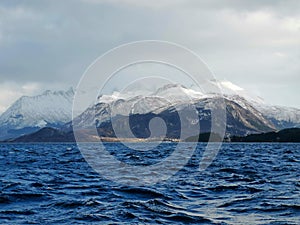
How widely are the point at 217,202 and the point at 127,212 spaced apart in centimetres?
579

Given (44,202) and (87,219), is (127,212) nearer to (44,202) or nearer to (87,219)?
(87,219)

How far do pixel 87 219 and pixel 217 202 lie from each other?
322 inches

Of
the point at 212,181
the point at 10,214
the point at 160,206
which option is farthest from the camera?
the point at 212,181

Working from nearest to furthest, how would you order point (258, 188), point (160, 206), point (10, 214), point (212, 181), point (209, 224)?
point (209, 224), point (10, 214), point (160, 206), point (258, 188), point (212, 181)

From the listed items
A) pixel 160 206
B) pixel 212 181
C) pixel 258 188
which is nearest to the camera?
pixel 160 206

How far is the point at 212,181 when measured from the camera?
35.5m

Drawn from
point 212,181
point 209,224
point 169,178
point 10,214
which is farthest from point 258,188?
point 10,214

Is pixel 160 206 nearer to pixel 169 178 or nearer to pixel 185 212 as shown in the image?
pixel 185 212

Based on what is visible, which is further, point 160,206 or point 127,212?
point 160,206

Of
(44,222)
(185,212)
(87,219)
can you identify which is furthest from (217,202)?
(44,222)

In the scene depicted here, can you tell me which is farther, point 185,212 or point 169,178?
point 169,178

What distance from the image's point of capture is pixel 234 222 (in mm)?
20141

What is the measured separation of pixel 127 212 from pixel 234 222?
5289 millimetres

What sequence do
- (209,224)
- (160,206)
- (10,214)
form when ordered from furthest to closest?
1. (160,206)
2. (10,214)
3. (209,224)
